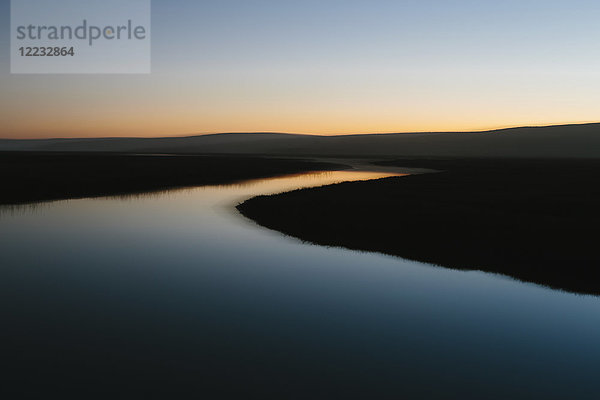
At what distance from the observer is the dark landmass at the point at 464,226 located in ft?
52.3

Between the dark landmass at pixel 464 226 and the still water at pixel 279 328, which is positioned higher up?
the dark landmass at pixel 464 226

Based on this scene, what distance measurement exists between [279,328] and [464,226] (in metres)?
14.9

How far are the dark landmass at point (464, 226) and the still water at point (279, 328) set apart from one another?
5.58ft

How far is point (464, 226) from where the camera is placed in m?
22.3

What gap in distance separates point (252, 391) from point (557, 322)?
774cm

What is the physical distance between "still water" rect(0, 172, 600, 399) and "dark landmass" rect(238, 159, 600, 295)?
1.70 m

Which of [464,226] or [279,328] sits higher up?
[464,226]

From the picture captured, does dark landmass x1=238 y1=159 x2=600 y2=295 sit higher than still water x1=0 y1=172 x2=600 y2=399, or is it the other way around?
dark landmass x1=238 y1=159 x2=600 y2=295

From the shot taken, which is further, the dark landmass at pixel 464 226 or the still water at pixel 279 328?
the dark landmass at pixel 464 226

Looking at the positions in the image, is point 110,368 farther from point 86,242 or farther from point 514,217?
point 514,217

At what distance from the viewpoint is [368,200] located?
1265 inches

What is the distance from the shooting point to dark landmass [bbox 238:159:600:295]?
628 inches

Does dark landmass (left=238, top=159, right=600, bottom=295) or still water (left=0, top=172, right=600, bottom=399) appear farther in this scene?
dark landmass (left=238, top=159, right=600, bottom=295)

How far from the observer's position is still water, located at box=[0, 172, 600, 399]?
7.88 metres
